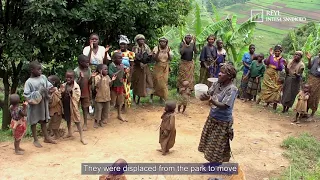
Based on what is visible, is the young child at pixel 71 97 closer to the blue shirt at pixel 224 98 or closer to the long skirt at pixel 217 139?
the long skirt at pixel 217 139

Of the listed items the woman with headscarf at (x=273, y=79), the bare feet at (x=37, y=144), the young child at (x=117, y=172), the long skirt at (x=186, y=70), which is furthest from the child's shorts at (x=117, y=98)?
the woman with headscarf at (x=273, y=79)

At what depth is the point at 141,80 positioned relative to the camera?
8.21 meters

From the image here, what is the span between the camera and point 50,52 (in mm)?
7223

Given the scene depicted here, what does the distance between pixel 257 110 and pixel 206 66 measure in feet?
5.70

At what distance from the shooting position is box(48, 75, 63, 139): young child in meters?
5.90

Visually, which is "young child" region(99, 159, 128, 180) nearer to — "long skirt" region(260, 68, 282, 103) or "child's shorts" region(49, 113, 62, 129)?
"child's shorts" region(49, 113, 62, 129)

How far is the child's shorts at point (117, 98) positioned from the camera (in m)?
7.20

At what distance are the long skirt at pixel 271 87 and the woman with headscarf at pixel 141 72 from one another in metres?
2.96

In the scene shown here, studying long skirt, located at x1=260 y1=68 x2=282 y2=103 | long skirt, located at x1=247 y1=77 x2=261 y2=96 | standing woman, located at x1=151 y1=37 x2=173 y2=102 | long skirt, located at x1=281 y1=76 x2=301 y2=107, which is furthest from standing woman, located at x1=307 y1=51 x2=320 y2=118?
standing woman, located at x1=151 y1=37 x2=173 y2=102

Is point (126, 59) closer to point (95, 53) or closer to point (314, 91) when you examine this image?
point (95, 53)

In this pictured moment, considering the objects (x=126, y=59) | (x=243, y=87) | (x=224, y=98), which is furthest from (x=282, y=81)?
(x=224, y=98)

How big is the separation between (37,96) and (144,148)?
1966 millimetres

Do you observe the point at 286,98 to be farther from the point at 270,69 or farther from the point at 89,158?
the point at 89,158

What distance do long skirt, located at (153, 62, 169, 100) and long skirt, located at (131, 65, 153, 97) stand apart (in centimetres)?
14
